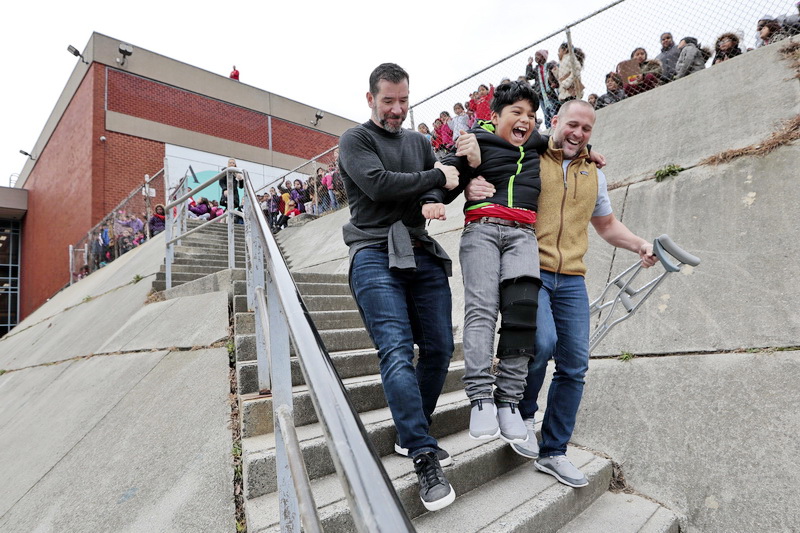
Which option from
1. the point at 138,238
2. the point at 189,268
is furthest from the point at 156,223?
the point at 189,268

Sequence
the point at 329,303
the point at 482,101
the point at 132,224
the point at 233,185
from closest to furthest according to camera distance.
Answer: the point at 329,303
the point at 233,185
the point at 482,101
the point at 132,224

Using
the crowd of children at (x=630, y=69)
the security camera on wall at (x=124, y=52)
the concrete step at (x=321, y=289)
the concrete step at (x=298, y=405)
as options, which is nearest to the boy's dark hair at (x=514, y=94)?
the concrete step at (x=298, y=405)

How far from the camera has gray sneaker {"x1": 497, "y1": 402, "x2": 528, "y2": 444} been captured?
1895mm

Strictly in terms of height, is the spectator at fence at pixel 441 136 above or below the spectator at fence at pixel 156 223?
above

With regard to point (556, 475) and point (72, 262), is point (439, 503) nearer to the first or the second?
point (556, 475)

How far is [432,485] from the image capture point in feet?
5.96

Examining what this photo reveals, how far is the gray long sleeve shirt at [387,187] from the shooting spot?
1953 mm

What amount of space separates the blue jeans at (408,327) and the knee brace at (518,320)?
0.28m

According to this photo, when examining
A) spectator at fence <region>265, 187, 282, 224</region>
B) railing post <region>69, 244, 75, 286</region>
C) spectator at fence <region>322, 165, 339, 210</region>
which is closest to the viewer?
spectator at fence <region>322, 165, 339, 210</region>

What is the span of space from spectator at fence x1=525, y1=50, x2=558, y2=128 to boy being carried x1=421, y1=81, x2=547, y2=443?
5203 millimetres

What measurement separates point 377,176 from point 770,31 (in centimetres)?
549

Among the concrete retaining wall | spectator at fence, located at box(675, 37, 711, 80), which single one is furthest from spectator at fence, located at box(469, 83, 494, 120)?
the concrete retaining wall

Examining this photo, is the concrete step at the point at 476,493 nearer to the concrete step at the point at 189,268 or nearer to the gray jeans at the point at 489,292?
the gray jeans at the point at 489,292

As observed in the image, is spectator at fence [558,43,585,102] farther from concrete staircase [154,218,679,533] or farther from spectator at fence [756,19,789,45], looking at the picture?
concrete staircase [154,218,679,533]
